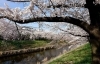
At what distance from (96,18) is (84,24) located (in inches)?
14.8

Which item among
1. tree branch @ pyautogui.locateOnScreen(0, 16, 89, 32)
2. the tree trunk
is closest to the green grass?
the tree trunk

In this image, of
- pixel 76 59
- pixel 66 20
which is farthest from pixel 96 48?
pixel 76 59

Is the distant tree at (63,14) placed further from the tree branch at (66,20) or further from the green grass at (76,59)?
the green grass at (76,59)

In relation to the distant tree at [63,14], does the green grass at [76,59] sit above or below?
below

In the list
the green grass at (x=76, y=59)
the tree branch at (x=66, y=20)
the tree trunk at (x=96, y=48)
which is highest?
the tree branch at (x=66, y=20)

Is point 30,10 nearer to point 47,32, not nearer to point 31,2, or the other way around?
point 31,2

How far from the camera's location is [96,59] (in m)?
6.45

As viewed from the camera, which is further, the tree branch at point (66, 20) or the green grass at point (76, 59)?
the green grass at point (76, 59)

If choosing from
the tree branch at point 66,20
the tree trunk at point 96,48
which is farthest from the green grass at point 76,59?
the tree branch at point 66,20

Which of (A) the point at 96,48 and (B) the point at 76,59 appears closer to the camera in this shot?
(A) the point at 96,48

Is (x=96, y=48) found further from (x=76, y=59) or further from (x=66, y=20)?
(x=76, y=59)

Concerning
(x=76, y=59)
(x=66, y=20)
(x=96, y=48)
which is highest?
(x=66, y=20)

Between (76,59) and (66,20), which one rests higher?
(66,20)

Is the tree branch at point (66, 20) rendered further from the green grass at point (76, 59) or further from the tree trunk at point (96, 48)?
the green grass at point (76, 59)
